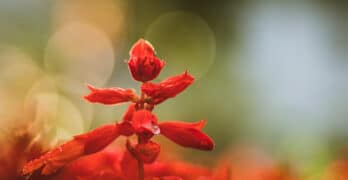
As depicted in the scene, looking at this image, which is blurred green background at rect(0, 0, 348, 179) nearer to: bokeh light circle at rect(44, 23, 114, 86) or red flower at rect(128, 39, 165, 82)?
bokeh light circle at rect(44, 23, 114, 86)

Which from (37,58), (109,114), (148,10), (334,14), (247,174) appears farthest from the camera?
(334,14)

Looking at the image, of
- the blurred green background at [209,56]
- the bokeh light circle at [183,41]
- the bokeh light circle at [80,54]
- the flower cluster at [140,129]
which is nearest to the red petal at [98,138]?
the flower cluster at [140,129]

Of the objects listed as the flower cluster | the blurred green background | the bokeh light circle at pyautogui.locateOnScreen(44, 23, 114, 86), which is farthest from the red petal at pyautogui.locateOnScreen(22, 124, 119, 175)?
the bokeh light circle at pyautogui.locateOnScreen(44, 23, 114, 86)

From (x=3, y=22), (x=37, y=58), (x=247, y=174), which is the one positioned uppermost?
(x=3, y=22)

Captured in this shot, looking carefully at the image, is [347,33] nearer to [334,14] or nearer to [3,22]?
[334,14]

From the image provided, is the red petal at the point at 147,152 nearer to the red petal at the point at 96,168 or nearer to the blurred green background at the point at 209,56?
the red petal at the point at 96,168

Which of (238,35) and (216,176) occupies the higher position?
(238,35)

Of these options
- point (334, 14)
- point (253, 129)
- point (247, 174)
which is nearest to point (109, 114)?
point (253, 129)
